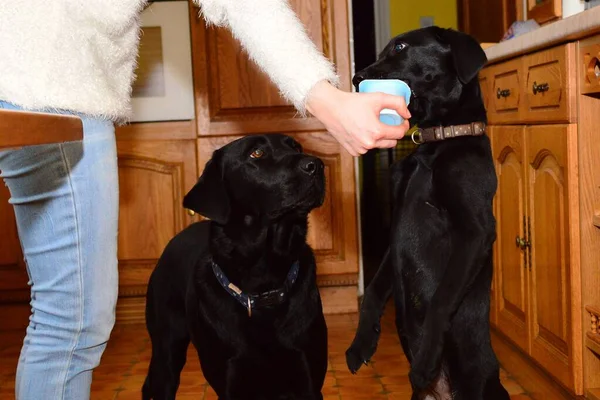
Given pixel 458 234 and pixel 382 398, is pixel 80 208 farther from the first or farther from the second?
pixel 382 398

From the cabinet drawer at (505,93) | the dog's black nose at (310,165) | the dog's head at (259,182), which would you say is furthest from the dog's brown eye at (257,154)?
the cabinet drawer at (505,93)

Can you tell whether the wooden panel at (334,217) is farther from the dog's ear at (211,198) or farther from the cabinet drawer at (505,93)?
the dog's ear at (211,198)

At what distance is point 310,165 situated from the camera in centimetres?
189

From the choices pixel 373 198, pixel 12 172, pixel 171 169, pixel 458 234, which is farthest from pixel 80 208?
pixel 373 198

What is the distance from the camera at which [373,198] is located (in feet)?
19.5

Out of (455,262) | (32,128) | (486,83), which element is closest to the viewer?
(32,128)

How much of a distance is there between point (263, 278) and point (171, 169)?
1891mm

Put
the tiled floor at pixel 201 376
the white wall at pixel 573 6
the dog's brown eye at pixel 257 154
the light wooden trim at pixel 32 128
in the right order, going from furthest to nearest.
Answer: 1. the white wall at pixel 573 6
2. the tiled floor at pixel 201 376
3. the dog's brown eye at pixel 257 154
4. the light wooden trim at pixel 32 128

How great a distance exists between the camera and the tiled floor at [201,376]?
2.64 m

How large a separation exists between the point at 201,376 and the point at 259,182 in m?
1.23

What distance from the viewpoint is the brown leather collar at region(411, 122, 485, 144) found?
1.61m

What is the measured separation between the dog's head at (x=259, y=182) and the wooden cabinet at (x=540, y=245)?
697mm

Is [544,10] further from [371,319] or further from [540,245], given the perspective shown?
[371,319]

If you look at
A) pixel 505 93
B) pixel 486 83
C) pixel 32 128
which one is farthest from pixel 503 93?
pixel 32 128
